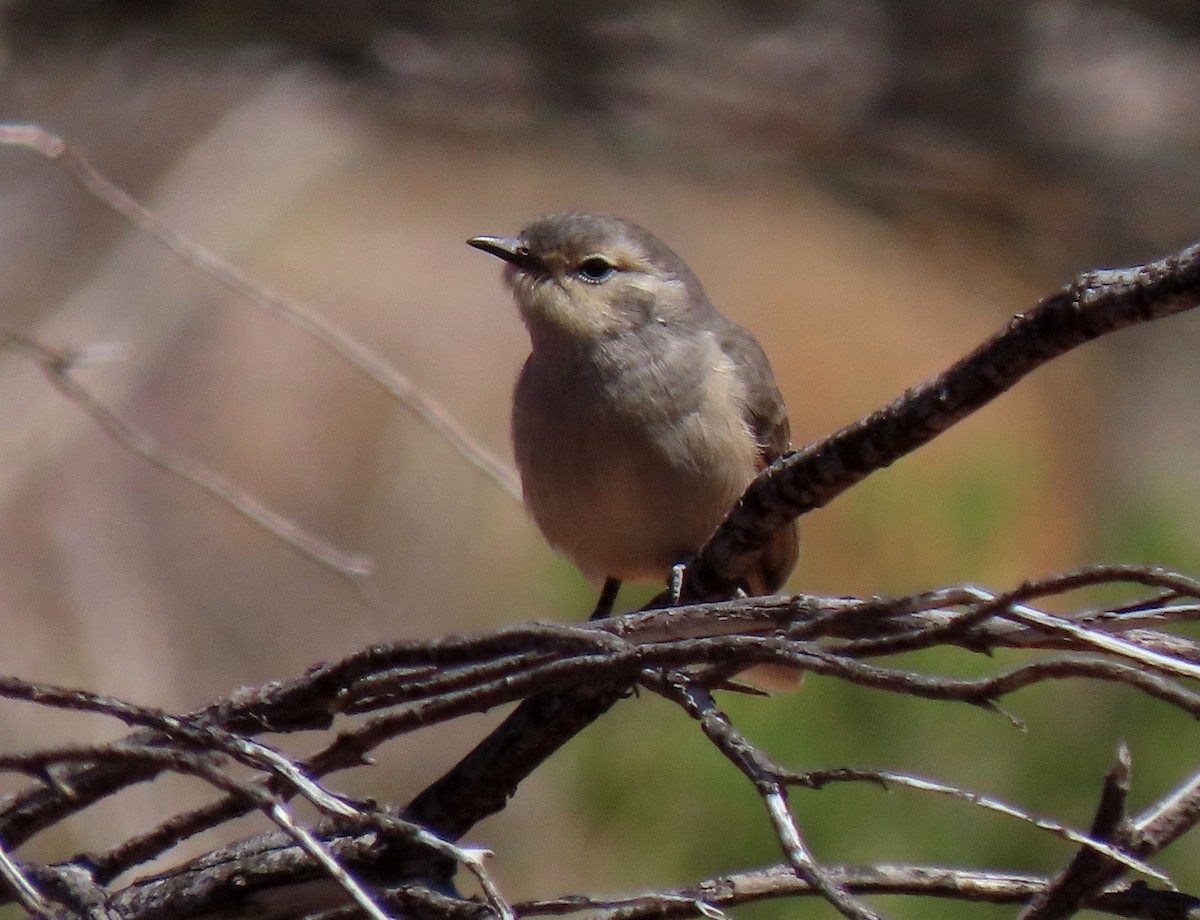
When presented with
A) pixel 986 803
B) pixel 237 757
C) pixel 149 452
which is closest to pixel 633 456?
pixel 149 452

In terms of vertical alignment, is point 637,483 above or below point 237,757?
above

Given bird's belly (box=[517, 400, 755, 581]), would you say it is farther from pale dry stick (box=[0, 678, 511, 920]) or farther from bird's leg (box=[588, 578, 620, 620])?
pale dry stick (box=[0, 678, 511, 920])

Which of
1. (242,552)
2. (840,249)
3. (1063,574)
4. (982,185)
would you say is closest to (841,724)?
(242,552)

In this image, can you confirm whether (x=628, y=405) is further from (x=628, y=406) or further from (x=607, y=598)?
(x=607, y=598)

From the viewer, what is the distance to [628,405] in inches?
161

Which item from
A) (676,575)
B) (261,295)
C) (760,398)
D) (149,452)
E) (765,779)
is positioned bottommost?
(765,779)

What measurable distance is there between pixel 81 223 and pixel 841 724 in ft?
17.5

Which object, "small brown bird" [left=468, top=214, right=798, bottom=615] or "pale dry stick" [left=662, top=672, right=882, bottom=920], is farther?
"small brown bird" [left=468, top=214, right=798, bottom=615]

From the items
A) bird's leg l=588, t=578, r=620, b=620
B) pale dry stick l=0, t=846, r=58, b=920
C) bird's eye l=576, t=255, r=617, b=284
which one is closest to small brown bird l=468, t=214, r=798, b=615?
bird's eye l=576, t=255, r=617, b=284

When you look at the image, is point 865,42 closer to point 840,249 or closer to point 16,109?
point 840,249

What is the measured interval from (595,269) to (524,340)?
3.73 metres

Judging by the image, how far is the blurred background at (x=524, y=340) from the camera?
5.89 meters

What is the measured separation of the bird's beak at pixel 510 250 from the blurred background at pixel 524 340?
109 centimetres

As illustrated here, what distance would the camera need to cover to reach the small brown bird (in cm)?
405
